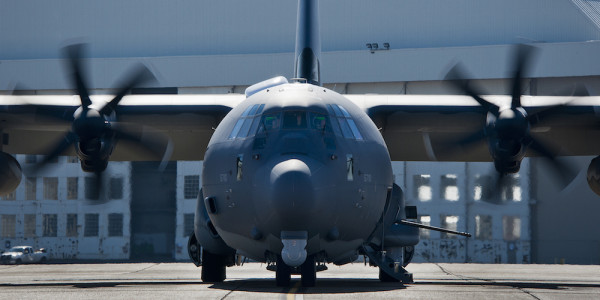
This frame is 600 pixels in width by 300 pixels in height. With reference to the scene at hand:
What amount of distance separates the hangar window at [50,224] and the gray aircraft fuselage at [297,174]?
→ 109ft

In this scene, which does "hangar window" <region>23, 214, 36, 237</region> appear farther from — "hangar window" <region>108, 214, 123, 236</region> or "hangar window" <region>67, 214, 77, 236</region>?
"hangar window" <region>108, 214, 123, 236</region>

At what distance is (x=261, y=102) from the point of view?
14.6 meters

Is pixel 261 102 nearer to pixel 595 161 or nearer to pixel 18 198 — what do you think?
pixel 595 161

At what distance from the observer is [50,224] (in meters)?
45.8

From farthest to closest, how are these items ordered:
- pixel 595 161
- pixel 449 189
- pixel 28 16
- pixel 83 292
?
pixel 28 16 → pixel 449 189 → pixel 595 161 → pixel 83 292

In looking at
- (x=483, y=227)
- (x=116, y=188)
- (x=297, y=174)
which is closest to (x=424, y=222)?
(x=483, y=227)

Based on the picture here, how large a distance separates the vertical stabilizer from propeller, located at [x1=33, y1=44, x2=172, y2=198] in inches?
150

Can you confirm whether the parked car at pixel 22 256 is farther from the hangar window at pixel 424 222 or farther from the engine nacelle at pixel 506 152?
the engine nacelle at pixel 506 152

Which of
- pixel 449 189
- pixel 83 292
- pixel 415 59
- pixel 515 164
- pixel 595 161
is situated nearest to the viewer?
pixel 83 292

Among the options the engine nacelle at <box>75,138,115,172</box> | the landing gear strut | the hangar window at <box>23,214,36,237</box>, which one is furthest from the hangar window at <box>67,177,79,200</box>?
the landing gear strut

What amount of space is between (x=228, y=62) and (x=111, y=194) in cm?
1074

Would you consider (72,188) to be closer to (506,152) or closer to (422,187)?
(422,187)

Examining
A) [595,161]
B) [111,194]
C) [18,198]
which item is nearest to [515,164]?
[595,161]

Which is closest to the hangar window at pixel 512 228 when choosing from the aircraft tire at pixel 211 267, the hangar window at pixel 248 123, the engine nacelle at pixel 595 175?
the engine nacelle at pixel 595 175
